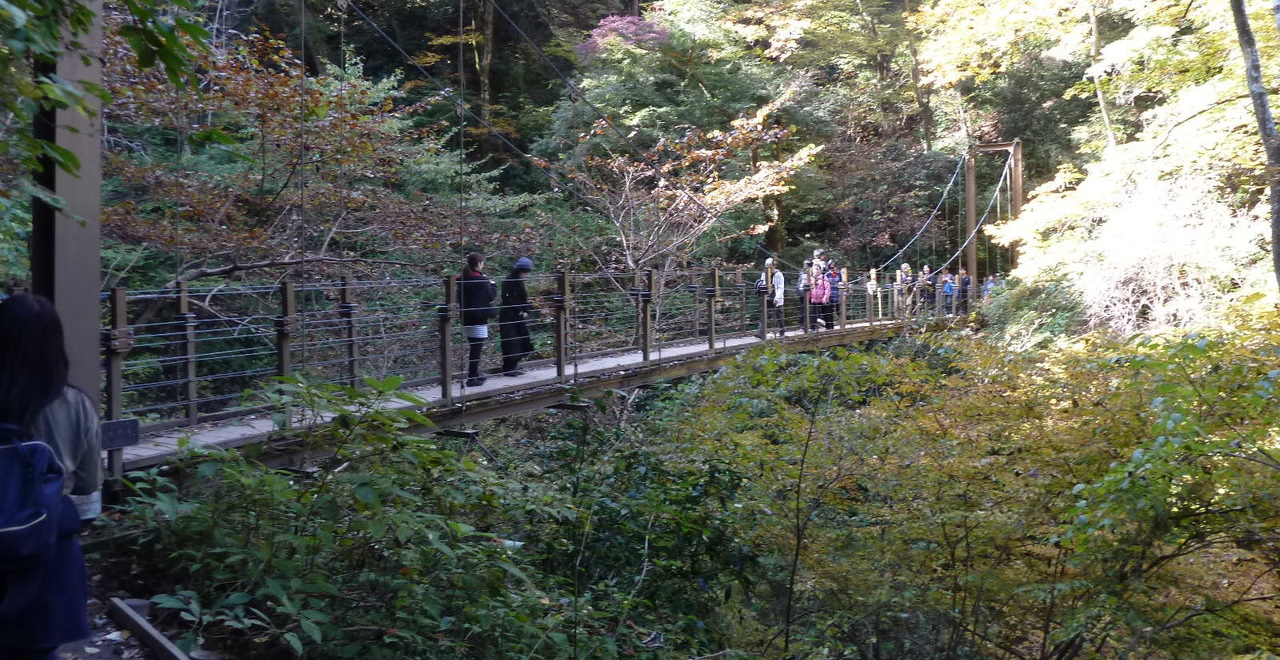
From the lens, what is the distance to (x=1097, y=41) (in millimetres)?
16781

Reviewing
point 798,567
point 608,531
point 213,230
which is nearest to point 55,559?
point 608,531

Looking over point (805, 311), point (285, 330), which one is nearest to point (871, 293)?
point (805, 311)

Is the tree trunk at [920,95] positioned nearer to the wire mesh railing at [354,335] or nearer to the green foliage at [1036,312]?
the wire mesh railing at [354,335]

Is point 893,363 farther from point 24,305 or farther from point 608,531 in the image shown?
point 24,305

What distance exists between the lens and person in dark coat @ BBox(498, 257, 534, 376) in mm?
8898

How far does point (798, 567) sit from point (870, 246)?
21852 mm

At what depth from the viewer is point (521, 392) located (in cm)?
859

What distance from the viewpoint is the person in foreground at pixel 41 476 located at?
203 cm

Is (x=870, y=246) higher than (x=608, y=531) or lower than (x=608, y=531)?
higher

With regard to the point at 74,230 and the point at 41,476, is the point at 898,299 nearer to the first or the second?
the point at 74,230

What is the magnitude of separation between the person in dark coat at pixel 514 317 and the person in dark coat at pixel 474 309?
0.18 meters

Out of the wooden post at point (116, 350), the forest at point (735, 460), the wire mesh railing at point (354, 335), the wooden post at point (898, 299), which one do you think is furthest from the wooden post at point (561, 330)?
the wooden post at point (898, 299)

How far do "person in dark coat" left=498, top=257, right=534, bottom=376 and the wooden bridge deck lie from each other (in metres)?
0.20

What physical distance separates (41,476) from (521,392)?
21.5ft
